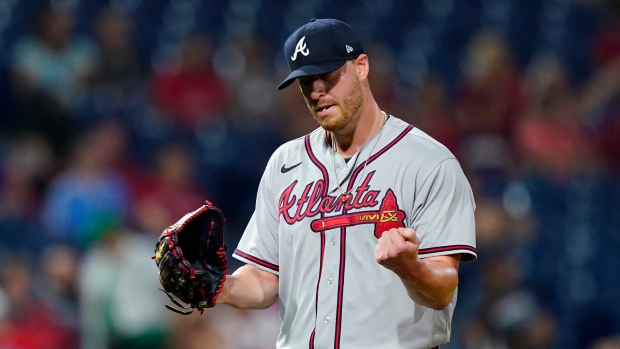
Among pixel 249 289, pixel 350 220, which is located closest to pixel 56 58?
pixel 249 289

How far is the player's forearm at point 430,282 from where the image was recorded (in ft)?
7.30

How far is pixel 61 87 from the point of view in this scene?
632cm

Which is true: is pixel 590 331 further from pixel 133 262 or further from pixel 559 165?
pixel 133 262

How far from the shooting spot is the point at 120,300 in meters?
4.97

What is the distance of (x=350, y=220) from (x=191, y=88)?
4091 millimetres

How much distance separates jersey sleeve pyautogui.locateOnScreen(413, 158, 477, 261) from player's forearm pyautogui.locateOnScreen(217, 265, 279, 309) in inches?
19.5

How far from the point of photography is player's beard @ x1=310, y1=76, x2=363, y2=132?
8.41ft

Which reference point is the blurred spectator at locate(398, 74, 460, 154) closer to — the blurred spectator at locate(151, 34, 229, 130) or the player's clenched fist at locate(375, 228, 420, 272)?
the blurred spectator at locate(151, 34, 229, 130)

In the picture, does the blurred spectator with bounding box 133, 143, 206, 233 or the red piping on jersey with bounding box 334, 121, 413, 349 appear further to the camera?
the blurred spectator with bounding box 133, 143, 206, 233

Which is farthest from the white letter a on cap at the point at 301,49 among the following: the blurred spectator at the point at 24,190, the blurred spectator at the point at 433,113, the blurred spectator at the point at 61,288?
the blurred spectator at the point at 433,113

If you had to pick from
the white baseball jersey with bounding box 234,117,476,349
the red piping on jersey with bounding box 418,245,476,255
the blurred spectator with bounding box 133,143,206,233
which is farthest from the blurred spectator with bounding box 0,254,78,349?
the red piping on jersey with bounding box 418,245,476,255

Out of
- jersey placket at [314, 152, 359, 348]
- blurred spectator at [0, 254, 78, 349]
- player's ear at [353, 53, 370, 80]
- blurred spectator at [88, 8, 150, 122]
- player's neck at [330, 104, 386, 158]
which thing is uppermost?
blurred spectator at [88, 8, 150, 122]

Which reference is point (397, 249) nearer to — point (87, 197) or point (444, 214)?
point (444, 214)

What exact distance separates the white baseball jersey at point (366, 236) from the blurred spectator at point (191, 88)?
376 cm
